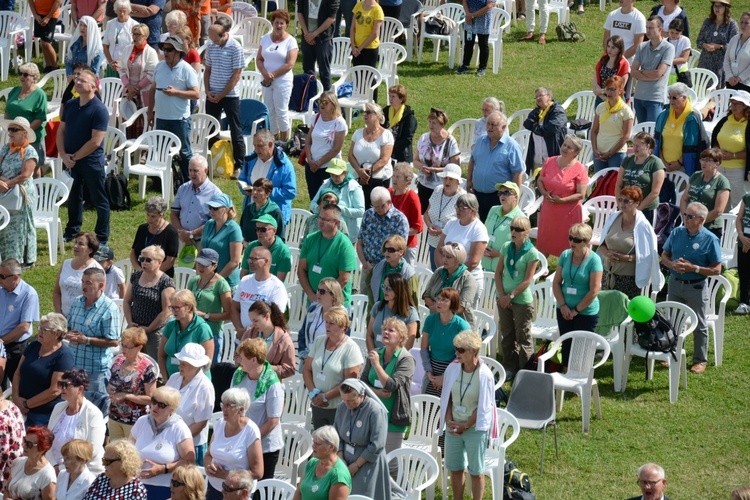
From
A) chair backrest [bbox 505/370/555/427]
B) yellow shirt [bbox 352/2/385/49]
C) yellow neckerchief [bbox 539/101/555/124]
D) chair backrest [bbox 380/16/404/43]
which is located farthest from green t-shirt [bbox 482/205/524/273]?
chair backrest [bbox 380/16/404/43]

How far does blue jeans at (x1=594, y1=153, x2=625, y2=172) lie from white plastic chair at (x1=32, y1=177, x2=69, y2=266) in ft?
18.0

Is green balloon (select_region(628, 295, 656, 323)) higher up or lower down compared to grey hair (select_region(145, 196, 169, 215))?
lower down

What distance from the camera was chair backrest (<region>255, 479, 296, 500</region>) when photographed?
30.7 ft

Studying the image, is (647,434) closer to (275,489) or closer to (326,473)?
(275,489)

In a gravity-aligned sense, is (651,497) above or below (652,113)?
below

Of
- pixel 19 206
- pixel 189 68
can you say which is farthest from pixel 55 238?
pixel 189 68

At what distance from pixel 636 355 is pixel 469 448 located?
3.05m

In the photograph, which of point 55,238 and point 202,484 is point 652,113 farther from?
point 202,484

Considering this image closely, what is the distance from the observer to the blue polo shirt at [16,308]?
11.3 meters

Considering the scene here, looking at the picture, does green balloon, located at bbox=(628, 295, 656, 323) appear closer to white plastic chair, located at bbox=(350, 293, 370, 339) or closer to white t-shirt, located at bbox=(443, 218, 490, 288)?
white t-shirt, located at bbox=(443, 218, 490, 288)

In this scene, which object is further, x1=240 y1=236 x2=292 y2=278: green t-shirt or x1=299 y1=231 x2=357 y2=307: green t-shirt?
x1=240 y1=236 x2=292 y2=278: green t-shirt

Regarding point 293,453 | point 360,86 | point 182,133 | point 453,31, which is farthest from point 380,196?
point 453,31

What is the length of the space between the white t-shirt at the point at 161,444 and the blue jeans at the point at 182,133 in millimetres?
5978

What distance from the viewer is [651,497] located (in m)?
9.02
